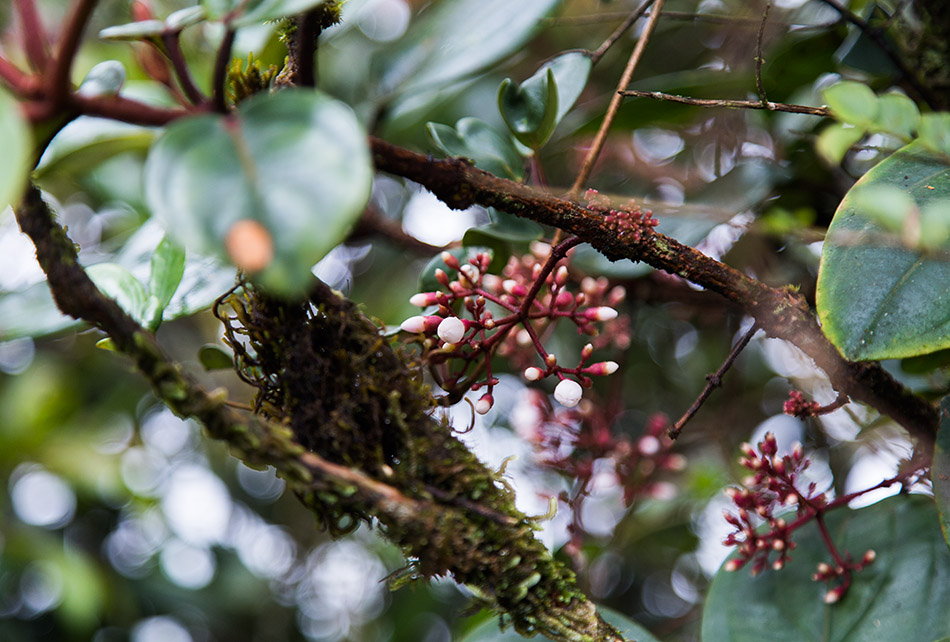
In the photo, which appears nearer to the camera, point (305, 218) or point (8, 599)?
point (305, 218)

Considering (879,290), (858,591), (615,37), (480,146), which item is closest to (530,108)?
(480,146)

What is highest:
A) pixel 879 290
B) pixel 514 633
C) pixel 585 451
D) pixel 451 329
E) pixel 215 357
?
pixel 879 290

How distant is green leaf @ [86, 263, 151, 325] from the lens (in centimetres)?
61

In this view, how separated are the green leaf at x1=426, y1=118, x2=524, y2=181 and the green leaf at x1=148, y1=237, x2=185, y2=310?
0.29 meters

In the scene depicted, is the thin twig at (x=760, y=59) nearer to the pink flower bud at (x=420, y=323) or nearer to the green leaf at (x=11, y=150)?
the pink flower bud at (x=420, y=323)

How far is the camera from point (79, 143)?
1.00 meters

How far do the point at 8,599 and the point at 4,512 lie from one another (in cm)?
24

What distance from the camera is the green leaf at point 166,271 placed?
619 mm

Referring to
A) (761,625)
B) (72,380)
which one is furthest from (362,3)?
(72,380)

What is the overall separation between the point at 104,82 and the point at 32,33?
0.07 meters

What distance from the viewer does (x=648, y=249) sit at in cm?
62

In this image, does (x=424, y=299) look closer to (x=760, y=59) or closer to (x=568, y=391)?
(x=568, y=391)

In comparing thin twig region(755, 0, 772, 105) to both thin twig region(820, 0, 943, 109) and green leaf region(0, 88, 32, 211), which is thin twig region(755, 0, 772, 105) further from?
green leaf region(0, 88, 32, 211)

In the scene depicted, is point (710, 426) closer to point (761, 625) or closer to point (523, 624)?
point (761, 625)
